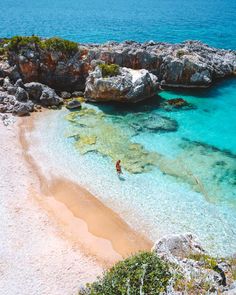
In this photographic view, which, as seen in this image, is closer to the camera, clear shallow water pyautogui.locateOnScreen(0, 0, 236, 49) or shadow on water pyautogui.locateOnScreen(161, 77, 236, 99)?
shadow on water pyautogui.locateOnScreen(161, 77, 236, 99)

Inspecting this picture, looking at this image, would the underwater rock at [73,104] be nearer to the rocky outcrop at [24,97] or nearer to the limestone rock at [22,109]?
the rocky outcrop at [24,97]

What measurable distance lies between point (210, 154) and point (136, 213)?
13.7m

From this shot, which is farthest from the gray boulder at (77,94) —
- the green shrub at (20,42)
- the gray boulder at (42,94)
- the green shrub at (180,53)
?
the green shrub at (180,53)

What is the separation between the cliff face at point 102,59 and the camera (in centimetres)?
4966

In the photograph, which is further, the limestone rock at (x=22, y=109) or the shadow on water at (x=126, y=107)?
the shadow on water at (x=126, y=107)

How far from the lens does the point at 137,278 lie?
15.4m

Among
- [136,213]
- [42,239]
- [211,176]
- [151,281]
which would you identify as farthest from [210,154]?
[151,281]

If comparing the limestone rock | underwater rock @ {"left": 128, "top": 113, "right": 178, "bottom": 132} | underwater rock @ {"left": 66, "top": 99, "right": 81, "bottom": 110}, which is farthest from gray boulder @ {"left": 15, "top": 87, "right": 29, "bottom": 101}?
underwater rock @ {"left": 128, "top": 113, "right": 178, "bottom": 132}

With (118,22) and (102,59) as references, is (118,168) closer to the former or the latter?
(102,59)

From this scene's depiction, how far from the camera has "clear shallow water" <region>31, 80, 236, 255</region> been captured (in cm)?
2670

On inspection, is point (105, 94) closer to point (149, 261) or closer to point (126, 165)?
point (126, 165)

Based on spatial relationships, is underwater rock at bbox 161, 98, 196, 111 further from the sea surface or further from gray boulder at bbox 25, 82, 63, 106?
gray boulder at bbox 25, 82, 63, 106

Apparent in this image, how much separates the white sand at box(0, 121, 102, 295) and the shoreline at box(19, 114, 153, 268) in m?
0.88

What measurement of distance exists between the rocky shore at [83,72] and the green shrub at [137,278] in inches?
1218
